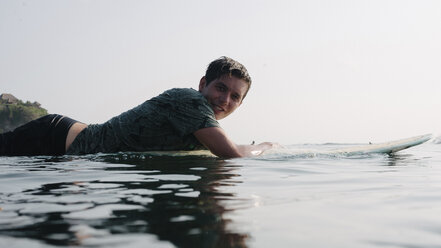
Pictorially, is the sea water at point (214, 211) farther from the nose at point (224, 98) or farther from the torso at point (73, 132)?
the nose at point (224, 98)

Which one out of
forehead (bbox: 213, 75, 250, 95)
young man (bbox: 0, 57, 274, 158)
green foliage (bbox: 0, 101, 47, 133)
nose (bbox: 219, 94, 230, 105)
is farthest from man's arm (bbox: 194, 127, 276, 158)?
green foliage (bbox: 0, 101, 47, 133)

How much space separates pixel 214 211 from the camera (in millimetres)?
1464

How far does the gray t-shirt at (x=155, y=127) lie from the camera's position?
3896 millimetres

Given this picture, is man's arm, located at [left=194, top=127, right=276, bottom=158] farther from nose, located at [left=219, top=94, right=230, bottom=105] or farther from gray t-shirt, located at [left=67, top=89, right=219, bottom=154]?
nose, located at [left=219, top=94, right=230, bottom=105]

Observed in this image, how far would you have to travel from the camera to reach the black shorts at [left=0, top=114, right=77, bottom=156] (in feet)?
13.6

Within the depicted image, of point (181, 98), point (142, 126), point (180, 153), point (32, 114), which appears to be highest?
point (32, 114)

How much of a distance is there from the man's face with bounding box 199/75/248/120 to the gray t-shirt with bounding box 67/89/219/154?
33 centimetres

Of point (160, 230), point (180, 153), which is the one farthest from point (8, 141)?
point (160, 230)

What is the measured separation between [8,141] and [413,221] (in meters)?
4.12

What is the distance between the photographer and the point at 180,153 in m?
4.32

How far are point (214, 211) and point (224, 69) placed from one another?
9.55 ft

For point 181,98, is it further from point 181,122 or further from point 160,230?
point 160,230

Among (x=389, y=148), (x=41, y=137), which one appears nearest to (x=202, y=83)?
(x=41, y=137)

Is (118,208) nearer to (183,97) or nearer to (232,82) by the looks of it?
(183,97)
